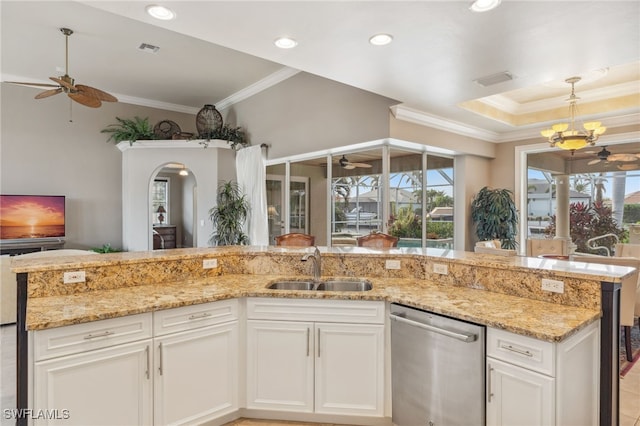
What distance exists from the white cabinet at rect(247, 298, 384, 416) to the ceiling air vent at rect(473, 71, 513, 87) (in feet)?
8.10

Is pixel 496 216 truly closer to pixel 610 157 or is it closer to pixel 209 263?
pixel 610 157

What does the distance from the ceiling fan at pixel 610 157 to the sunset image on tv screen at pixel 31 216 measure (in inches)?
337

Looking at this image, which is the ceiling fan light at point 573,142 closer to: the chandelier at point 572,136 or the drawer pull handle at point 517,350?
the chandelier at point 572,136

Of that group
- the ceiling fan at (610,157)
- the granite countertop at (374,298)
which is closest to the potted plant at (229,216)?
the granite countertop at (374,298)

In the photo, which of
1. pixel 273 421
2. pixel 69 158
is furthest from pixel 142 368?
pixel 69 158

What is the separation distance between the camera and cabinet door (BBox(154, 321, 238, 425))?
2.12 metres

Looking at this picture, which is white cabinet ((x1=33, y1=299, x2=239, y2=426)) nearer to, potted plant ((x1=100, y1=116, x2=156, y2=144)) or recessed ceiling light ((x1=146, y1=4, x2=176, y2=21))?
recessed ceiling light ((x1=146, y1=4, x2=176, y2=21))

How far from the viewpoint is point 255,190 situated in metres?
6.33

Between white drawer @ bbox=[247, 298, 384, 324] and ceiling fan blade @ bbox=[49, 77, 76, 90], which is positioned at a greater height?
ceiling fan blade @ bbox=[49, 77, 76, 90]

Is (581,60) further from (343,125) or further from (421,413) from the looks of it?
(421,413)

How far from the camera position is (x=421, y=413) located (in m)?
2.16

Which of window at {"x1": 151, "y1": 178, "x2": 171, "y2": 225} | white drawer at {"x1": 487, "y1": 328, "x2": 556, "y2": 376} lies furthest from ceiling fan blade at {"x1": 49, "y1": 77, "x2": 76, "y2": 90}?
window at {"x1": 151, "y1": 178, "x2": 171, "y2": 225}

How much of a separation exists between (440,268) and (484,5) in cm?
178

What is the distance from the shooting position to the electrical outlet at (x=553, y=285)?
6.94 ft
